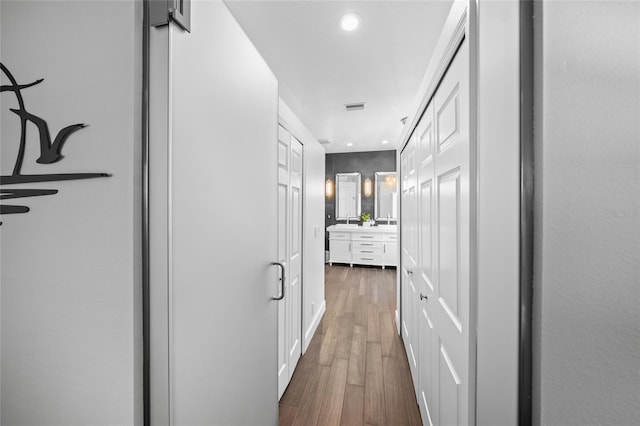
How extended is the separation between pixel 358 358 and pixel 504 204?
2.11m

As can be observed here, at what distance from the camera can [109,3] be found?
0.62 metres

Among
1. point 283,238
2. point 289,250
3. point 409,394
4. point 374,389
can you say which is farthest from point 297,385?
point 283,238

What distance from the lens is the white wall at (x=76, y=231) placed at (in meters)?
0.61

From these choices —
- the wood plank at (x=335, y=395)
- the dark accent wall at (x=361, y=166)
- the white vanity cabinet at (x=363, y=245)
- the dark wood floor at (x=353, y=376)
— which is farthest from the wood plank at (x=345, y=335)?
the dark accent wall at (x=361, y=166)

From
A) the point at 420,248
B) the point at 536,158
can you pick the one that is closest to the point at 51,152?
the point at 536,158

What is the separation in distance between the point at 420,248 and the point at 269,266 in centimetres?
100

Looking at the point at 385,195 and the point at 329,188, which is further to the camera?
the point at 329,188

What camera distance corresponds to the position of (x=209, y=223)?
78 cm

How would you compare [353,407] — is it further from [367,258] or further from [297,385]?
[367,258]

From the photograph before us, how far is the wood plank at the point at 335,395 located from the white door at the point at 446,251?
0.53 m

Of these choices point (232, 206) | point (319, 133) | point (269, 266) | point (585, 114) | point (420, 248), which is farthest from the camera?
point (319, 133)

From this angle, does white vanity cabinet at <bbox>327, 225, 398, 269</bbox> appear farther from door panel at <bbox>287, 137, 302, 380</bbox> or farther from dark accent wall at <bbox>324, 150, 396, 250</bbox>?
door panel at <bbox>287, 137, 302, 380</bbox>

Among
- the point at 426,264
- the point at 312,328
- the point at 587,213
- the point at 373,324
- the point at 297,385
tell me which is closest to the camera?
the point at 587,213

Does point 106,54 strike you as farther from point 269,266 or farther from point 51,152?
point 269,266
